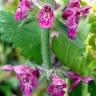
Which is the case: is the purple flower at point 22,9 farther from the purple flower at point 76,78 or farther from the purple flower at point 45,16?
the purple flower at point 76,78

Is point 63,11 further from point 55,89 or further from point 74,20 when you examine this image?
point 55,89

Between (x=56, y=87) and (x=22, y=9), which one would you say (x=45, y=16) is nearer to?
(x=22, y=9)

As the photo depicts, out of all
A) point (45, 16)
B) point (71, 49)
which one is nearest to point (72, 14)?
point (45, 16)

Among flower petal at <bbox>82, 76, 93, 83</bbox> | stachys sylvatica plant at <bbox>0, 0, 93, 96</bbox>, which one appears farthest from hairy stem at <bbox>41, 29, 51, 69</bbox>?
flower petal at <bbox>82, 76, 93, 83</bbox>

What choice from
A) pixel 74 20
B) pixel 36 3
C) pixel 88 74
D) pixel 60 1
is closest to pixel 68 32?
pixel 74 20

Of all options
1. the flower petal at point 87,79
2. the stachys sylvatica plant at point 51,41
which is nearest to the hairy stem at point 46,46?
the stachys sylvatica plant at point 51,41

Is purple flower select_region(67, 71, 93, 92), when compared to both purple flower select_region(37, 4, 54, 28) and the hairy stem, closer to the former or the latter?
the hairy stem

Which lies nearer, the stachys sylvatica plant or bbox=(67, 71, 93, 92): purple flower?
the stachys sylvatica plant
